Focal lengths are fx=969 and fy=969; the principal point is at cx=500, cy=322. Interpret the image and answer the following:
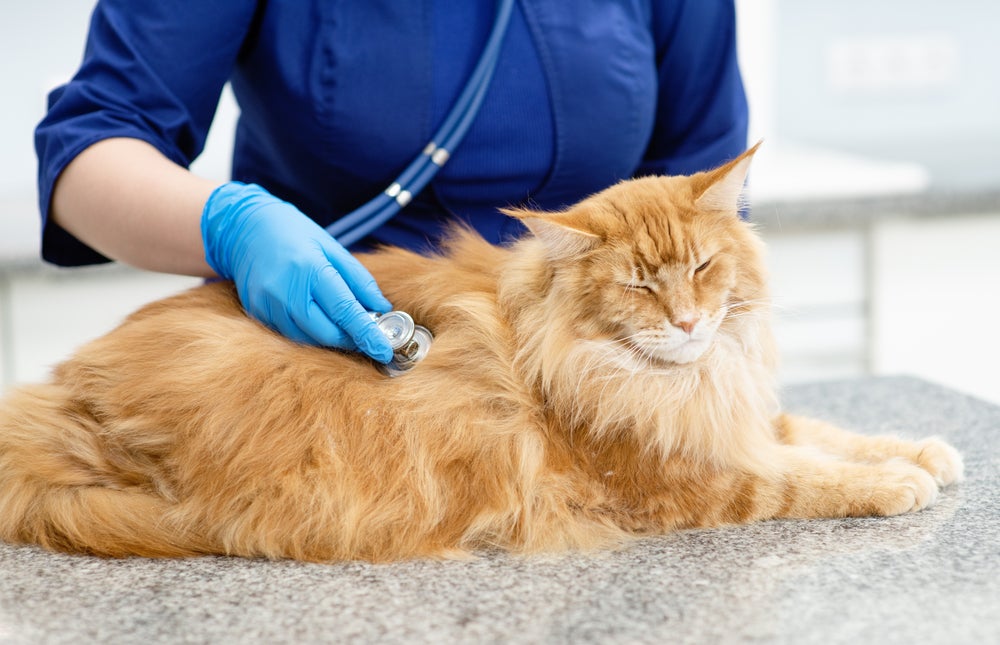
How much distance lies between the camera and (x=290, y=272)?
112 centimetres

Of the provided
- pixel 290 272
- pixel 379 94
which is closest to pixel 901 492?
pixel 290 272

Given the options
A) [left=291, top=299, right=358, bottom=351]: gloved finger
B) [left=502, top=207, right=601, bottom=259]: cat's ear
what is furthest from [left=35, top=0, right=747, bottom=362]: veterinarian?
[left=502, top=207, right=601, bottom=259]: cat's ear

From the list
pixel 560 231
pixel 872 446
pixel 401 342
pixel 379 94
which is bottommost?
pixel 872 446

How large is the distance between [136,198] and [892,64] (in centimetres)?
264

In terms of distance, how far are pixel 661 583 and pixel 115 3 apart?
101 centimetres

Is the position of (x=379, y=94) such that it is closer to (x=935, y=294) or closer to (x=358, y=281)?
(x=358, y=281)

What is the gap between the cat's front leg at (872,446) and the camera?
120cm

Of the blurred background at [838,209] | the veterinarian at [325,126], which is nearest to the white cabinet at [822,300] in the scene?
the blurred background at [838,209]

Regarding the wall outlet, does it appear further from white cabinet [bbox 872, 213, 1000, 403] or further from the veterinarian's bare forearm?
the veterinarian's bare forearm

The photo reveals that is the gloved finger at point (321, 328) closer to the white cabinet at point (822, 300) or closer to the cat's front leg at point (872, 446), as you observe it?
the cat's front leg at point (872, 446)

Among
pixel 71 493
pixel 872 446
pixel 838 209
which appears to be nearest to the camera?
pixel 71 493

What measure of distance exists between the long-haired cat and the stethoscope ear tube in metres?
0.24

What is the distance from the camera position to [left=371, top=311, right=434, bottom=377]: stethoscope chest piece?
3.59 ft

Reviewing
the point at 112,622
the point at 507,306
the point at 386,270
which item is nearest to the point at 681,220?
the point at 507,306
